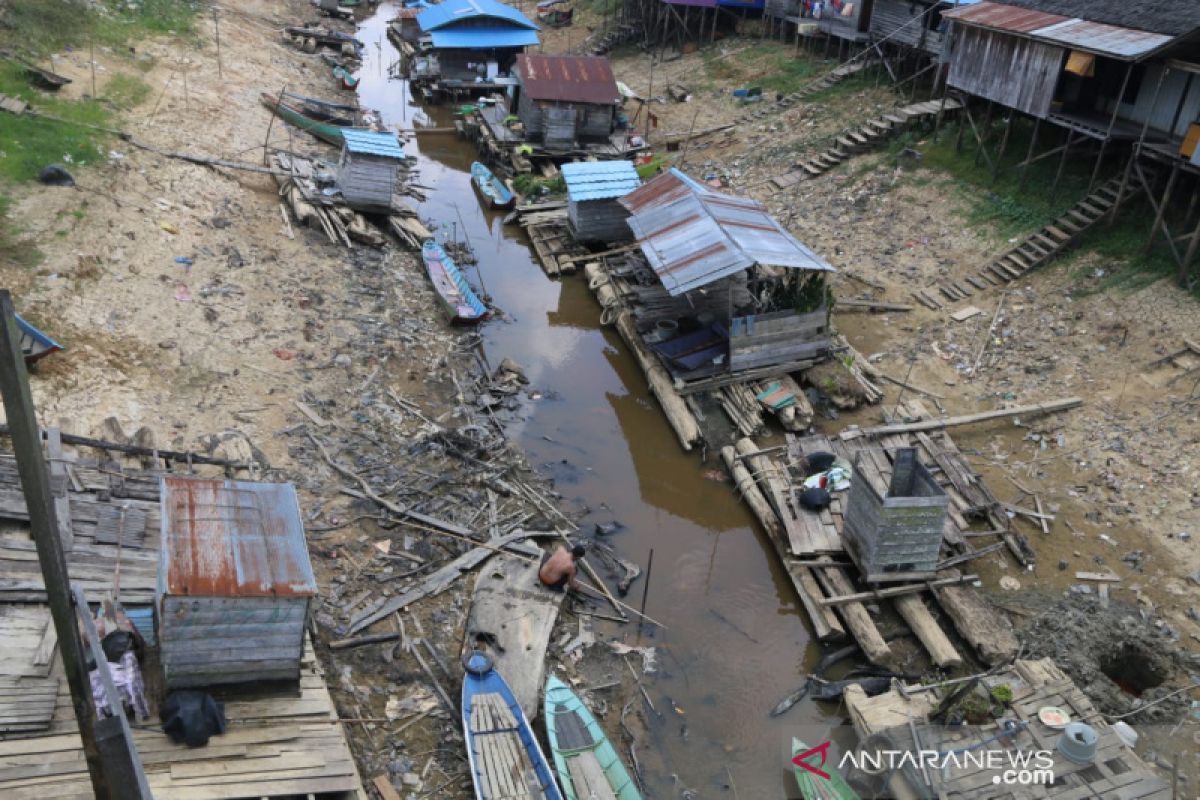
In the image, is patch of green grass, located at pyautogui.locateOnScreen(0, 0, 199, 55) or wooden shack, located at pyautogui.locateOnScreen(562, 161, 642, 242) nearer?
wooden shack, located at pyautogui.locateOnScreen(562, 161, 642, 242)

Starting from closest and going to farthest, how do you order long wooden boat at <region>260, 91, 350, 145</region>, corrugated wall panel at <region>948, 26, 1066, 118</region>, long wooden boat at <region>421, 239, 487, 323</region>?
long wooden boat at <region>421, 239, 487, 323</region>
corrugated wall panel at <region>948, 26, 1066, 118</region>
long wooden boat at <region>260, 91, 350, 145</region>

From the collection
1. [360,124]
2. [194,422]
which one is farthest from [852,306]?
[360,124]

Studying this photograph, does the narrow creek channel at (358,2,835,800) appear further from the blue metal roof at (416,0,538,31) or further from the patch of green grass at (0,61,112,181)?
the blue metal roof at (416,0,538,31)

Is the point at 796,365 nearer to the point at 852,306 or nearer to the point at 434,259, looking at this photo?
the point at 852,306

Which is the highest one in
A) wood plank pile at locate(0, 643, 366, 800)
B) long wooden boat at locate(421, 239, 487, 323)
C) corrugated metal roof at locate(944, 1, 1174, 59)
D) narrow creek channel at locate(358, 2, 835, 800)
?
corrugated metal roof at locate(944, 1, 1174, 59)

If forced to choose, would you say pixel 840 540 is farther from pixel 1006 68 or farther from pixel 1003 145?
pixel 1006 68

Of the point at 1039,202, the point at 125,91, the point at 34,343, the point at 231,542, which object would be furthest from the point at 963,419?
the point at 125,91

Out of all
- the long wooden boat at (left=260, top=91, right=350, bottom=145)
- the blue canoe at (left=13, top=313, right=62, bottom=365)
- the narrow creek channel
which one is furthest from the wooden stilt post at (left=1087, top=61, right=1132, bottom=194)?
the long wooden boat at (left=260, top=91, right=350, bottom=145)
